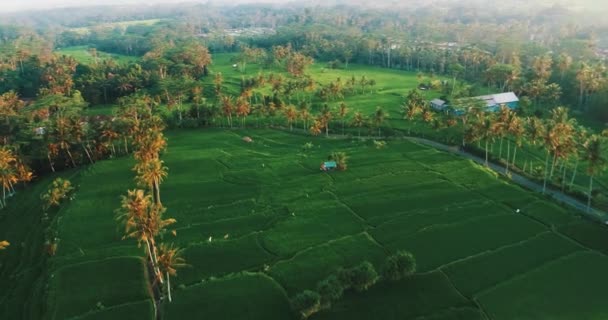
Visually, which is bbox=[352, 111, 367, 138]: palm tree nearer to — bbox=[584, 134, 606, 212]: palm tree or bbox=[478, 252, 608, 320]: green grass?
bbox=[584, 134, 606, 212]: palm tree

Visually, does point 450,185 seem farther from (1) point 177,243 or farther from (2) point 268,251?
(1) point 177,243

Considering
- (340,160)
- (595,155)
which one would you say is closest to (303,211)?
(340,160)

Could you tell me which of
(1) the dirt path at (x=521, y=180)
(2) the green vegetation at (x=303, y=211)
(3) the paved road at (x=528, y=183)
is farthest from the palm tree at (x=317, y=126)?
(3) the paved road at (x=528, y=183)

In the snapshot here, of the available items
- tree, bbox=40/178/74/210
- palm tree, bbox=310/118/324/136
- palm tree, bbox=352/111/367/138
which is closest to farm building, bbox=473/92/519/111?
palm tree, bbox=352/111/367/138

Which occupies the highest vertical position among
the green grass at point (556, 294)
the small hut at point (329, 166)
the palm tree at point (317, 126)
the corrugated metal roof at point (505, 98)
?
the corrugated metal roof at point (505, 98)

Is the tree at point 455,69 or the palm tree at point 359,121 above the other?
the tree at point 455,69

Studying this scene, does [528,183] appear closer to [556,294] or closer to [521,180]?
[521,180]

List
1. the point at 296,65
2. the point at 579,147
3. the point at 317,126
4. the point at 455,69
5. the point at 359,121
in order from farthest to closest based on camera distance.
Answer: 1. the point at 296,65
2. the point at 455,69
3. the point at 359,121
4. the point at 317,126
5. the point at 579,147

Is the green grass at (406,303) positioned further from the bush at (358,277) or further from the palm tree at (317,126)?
the palm tree at (317,126)
